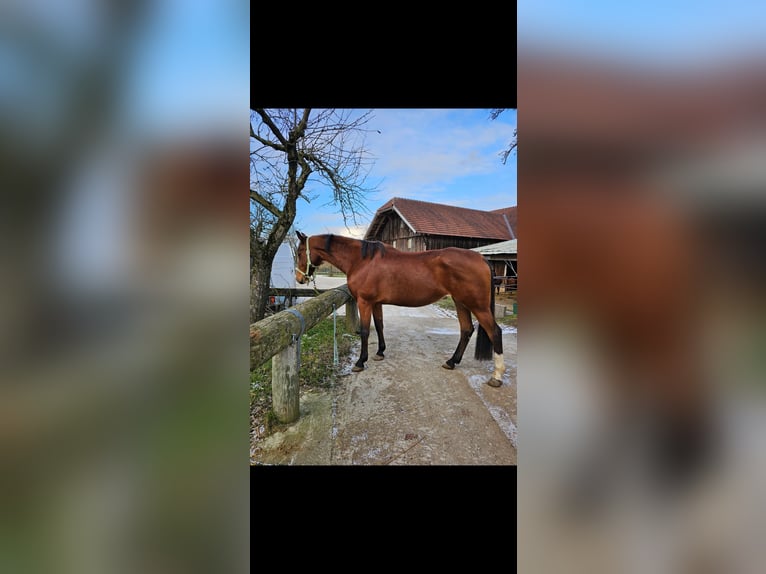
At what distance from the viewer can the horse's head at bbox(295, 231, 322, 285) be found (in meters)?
2.98

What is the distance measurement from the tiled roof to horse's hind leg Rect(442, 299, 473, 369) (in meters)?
0.76

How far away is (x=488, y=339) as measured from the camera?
109 inches

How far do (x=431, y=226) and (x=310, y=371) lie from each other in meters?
Answer: 1.96

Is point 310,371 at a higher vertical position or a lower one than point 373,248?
lower

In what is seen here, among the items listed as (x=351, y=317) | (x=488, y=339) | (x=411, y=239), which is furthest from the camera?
(x=351, y=317)

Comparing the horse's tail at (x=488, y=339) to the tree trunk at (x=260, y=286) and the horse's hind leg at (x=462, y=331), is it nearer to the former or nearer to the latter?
the horse's hind leg at (x=462, y=331)

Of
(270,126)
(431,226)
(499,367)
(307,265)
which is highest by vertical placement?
(270,126)

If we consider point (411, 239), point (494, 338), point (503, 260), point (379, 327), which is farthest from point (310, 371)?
point (503, 260)
